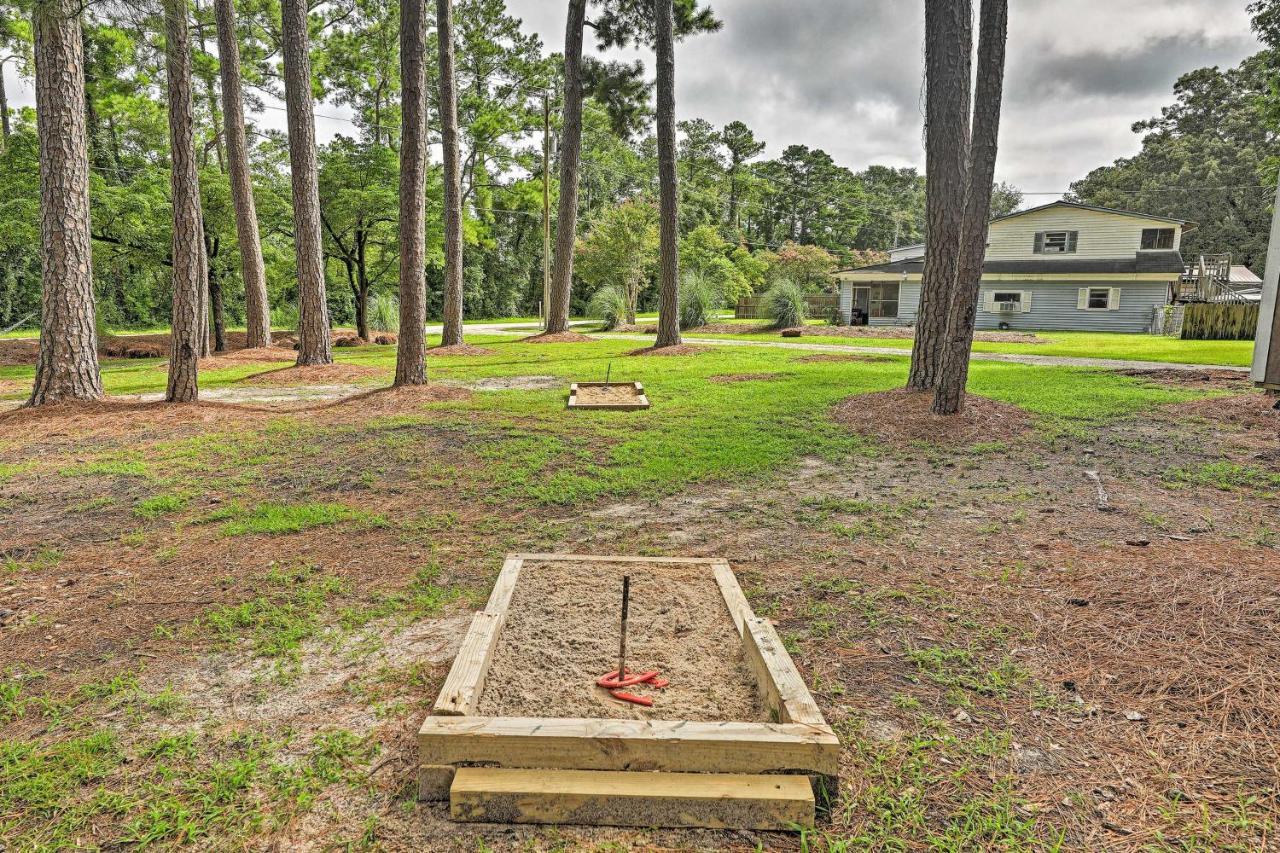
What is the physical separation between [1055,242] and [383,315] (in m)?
27.3

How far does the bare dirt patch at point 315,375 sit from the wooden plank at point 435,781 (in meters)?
10.7

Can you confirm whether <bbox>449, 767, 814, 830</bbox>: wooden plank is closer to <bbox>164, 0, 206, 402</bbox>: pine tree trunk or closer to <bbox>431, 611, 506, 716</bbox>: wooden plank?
<bbox>431, 611, 506, 716</bbox>: wooden plank

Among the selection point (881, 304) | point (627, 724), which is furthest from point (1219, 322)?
point (627, 724)

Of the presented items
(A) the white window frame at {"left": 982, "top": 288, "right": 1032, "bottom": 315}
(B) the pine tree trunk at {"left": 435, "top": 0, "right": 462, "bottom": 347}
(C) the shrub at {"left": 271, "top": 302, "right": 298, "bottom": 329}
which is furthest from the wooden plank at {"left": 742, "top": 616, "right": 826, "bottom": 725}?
(C) the shrub at {"left": 271, "top": 302, "right": 298, "bottom": 329}

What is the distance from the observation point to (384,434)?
6.98 metres

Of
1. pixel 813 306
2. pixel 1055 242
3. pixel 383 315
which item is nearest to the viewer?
pixel 383 315

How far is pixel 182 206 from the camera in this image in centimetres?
798

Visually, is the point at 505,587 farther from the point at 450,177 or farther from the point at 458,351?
the point at 450,177

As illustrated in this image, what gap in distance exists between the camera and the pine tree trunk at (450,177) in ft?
51.6

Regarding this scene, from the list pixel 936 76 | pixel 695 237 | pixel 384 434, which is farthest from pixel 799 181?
pixel 384 434

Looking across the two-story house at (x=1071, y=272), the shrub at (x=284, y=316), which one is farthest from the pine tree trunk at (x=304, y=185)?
the two-story house at (x=1071, y=272)

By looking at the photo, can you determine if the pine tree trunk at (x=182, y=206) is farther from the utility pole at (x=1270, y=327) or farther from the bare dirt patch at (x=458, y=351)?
the utility pole at (x=1270, y=327)

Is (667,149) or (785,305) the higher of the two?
(667,149)

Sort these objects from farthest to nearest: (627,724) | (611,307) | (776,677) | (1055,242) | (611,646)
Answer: (1055,242), (611,307), (611,646), (776,677), (627,724)
